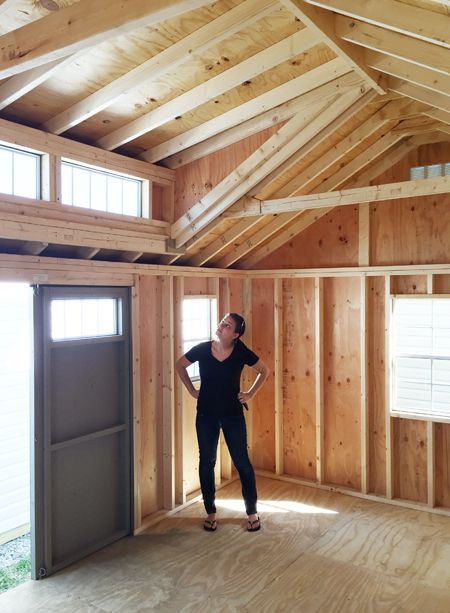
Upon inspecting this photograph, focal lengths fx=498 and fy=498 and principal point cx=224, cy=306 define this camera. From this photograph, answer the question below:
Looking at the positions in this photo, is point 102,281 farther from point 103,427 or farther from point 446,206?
point 446,206

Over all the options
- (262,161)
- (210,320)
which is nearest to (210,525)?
(210,320)

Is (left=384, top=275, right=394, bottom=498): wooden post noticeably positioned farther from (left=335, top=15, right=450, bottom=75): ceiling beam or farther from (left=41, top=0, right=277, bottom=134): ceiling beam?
(left=41, top=0, right=277, bottom=134): ceiling beam

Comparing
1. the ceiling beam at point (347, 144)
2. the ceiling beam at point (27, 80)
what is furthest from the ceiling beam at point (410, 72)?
the ceiling beam at point (27, 80)

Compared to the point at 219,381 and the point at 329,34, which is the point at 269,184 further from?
the point at 219,381

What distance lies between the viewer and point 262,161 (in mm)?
3809

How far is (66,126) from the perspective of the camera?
3357mm

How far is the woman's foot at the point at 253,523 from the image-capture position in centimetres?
436

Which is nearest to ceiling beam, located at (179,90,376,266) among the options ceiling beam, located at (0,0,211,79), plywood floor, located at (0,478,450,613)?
ceiling beam, located at (0,0,211,79)

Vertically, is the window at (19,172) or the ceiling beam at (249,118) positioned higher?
the ceiling beam at (249,118)

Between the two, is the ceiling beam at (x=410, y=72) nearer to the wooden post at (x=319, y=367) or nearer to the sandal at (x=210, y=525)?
the wooden post at (x=319, y=367)

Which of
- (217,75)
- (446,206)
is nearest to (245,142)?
(217,75)

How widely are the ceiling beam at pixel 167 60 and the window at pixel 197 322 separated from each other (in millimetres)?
2218

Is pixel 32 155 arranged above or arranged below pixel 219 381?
above

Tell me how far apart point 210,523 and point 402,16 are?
3.98 metres
